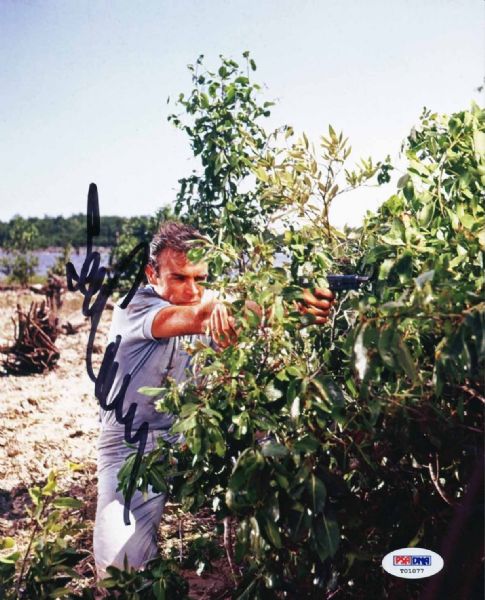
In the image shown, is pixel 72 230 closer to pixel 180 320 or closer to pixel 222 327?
pixel 180 320

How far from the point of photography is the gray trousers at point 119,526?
3.07 m

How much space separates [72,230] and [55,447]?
5779mm

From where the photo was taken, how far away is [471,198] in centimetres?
142

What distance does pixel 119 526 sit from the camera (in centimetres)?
308

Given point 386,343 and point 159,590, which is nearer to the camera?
point 386,343

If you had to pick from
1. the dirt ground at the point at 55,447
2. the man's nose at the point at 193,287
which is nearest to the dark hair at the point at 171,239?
the man's nose at the point at 193,287

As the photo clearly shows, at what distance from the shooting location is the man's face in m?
3.20

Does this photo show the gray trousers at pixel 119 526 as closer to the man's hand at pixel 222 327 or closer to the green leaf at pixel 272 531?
the man's hand at pixel 222 327

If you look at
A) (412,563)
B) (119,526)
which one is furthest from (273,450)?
(119,526)

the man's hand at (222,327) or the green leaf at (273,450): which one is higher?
the man's hand at (222,327)

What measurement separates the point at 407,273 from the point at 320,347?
603 mm

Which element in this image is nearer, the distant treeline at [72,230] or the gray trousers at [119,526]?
the gray trousers at [119,526]

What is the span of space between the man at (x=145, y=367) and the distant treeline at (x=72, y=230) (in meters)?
2.15

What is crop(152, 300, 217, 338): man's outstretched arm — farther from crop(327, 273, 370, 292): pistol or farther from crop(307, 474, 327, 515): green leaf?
crop(307, 474, 327, 515): green leaf
